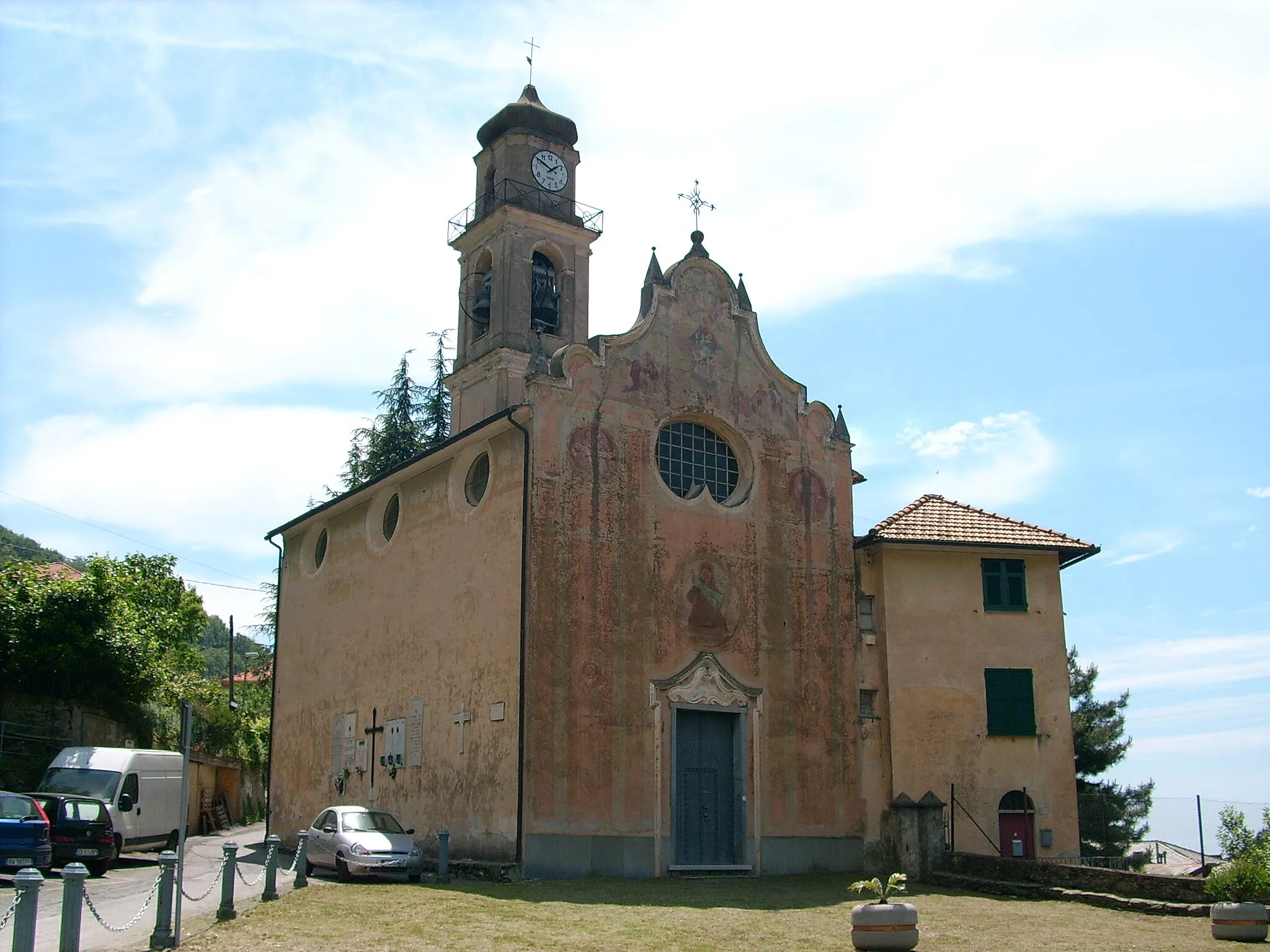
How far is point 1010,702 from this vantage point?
26.8 metres

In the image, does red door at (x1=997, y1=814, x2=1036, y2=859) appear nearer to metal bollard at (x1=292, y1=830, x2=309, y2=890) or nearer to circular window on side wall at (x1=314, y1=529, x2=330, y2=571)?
metal bollard at (x1=292, y1=830, x2=309, y2=890)

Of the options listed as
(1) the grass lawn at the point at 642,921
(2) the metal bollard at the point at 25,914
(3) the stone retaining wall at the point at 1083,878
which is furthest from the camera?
(3) the stone retaining wall at the point at 1083,878

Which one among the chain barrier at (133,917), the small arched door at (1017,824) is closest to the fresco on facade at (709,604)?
the small arched door at (1017,824)

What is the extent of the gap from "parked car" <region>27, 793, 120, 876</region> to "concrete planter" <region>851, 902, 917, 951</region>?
533 inches

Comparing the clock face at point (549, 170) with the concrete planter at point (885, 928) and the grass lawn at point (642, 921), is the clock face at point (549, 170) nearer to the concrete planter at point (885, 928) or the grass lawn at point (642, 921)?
the grass lawn at point (642, 921)

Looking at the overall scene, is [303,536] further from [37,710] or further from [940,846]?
[940,846]

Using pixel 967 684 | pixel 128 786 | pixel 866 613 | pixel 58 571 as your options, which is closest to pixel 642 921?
pixel 866 613

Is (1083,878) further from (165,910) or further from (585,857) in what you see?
(165,910)

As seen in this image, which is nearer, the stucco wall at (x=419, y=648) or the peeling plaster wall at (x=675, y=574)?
the peeling plaster wall at (x=675, y=574)

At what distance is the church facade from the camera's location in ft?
73.9

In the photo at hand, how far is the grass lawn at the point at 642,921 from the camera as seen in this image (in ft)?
46.0

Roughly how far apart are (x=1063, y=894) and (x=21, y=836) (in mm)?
16471

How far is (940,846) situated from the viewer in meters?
24.2

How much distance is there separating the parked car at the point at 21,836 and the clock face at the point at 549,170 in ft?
70.3
